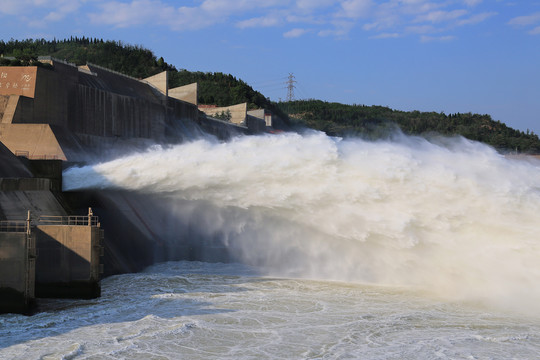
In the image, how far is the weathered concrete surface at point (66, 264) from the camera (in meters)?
23.9

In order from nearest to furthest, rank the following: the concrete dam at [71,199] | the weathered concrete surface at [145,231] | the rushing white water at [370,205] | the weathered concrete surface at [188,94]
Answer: the concrete dam at [71,199]
the rushing white water at [370,205]
the weathered concrete surface at [145,231]
the weathered concrete surface at [188,94]

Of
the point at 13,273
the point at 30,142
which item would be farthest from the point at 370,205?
the point at 30,142

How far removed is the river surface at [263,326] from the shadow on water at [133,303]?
37 millimetres

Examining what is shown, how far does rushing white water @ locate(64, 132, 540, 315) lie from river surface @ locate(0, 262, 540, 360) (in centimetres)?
207

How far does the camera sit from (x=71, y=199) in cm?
3098

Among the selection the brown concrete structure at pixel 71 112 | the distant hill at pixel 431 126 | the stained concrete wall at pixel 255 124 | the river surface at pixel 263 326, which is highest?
the distant hill at pixel 431 126

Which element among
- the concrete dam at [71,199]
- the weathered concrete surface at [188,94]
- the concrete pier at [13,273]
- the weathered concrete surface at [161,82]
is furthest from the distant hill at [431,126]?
the concrete pier at [13,273]

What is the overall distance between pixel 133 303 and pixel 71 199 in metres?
9.80

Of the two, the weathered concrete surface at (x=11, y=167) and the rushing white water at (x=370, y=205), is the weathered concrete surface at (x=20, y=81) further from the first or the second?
the weathered concrete surface at (x=11, y=167)

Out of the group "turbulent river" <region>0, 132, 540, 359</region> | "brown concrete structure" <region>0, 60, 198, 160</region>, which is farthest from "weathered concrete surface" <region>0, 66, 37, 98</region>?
"turbulent river" <region>0, 132, 540, 359</region>

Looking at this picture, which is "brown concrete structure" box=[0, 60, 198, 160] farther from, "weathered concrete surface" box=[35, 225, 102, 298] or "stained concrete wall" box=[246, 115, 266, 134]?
"stained concrete wall" box=[246, 115, 266, 134]

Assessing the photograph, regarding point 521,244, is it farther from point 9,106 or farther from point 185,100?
point 185,100

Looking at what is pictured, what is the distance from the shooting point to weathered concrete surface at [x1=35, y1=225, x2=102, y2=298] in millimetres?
23891

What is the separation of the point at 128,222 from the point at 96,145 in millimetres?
14413
